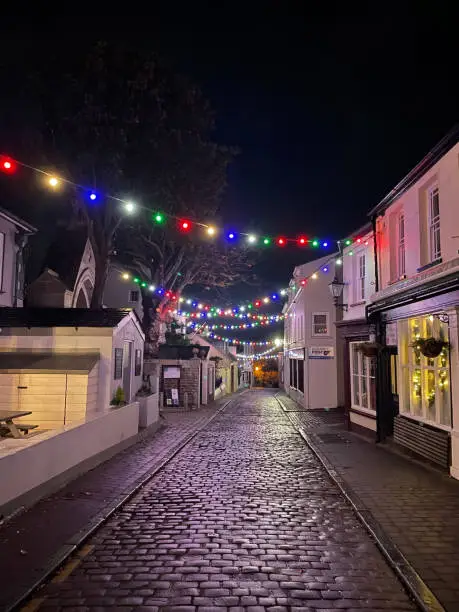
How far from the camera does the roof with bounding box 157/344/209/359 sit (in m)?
28.0

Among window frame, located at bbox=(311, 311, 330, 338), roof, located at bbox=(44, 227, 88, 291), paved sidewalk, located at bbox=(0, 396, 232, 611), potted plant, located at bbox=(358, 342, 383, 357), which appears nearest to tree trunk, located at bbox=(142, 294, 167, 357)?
roof, located at bbox=(44, 227, 88, 291)

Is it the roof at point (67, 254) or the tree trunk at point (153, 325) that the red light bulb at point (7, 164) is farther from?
the tree trunk at point (153, 325)

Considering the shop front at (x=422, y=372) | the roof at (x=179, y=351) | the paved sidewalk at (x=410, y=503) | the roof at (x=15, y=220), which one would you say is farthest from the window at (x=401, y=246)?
the roof at (x=179, y=351)

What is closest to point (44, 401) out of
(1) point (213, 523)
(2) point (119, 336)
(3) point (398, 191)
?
(2) point (119, 336)

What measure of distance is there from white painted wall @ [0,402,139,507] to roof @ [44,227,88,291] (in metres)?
13.0

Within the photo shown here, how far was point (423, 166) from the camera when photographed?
10.9m

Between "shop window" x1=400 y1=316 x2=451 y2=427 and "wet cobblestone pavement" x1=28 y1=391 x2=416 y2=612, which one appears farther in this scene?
"shop window" x1=400 y1=316 x2=451 y2=427

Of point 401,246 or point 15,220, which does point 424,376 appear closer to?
point 401,246

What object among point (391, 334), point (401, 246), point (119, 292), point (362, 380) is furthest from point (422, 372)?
point (119, 292)

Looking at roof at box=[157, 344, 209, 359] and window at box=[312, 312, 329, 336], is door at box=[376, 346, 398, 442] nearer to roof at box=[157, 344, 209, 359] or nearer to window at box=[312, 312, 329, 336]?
window at box=[312, 312, 329, 336]

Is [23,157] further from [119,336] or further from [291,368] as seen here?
[291,368]

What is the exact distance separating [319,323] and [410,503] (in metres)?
18.8

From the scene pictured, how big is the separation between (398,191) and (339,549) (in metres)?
9.07

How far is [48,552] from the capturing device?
5621 millimetres
